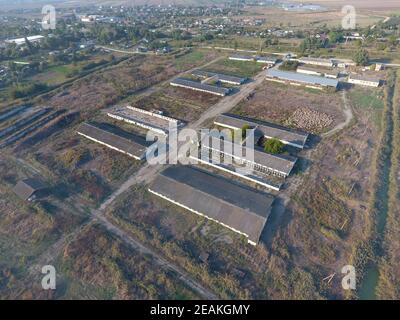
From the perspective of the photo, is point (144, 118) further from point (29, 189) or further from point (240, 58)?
point (240, 58)

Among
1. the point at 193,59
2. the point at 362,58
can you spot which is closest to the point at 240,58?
the point at 193,59

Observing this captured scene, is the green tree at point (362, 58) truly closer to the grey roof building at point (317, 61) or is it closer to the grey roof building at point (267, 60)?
the grey roof building at point (317, 61)

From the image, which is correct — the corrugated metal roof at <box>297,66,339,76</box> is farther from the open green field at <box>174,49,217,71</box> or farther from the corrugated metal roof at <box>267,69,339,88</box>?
the open green field at <box>174,49,217,71</box>

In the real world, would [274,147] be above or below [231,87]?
below

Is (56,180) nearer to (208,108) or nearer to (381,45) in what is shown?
(208,108)

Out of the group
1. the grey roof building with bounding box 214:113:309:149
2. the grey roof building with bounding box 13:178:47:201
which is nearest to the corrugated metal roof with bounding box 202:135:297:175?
the grey roof building with bounding box 214:113:309:149

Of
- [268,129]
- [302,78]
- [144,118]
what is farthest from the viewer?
[302,78]

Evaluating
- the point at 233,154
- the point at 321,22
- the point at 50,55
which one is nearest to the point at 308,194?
the point at 233,154

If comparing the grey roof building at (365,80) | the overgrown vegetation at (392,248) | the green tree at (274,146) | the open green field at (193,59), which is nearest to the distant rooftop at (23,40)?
the open green field at (193,59)
